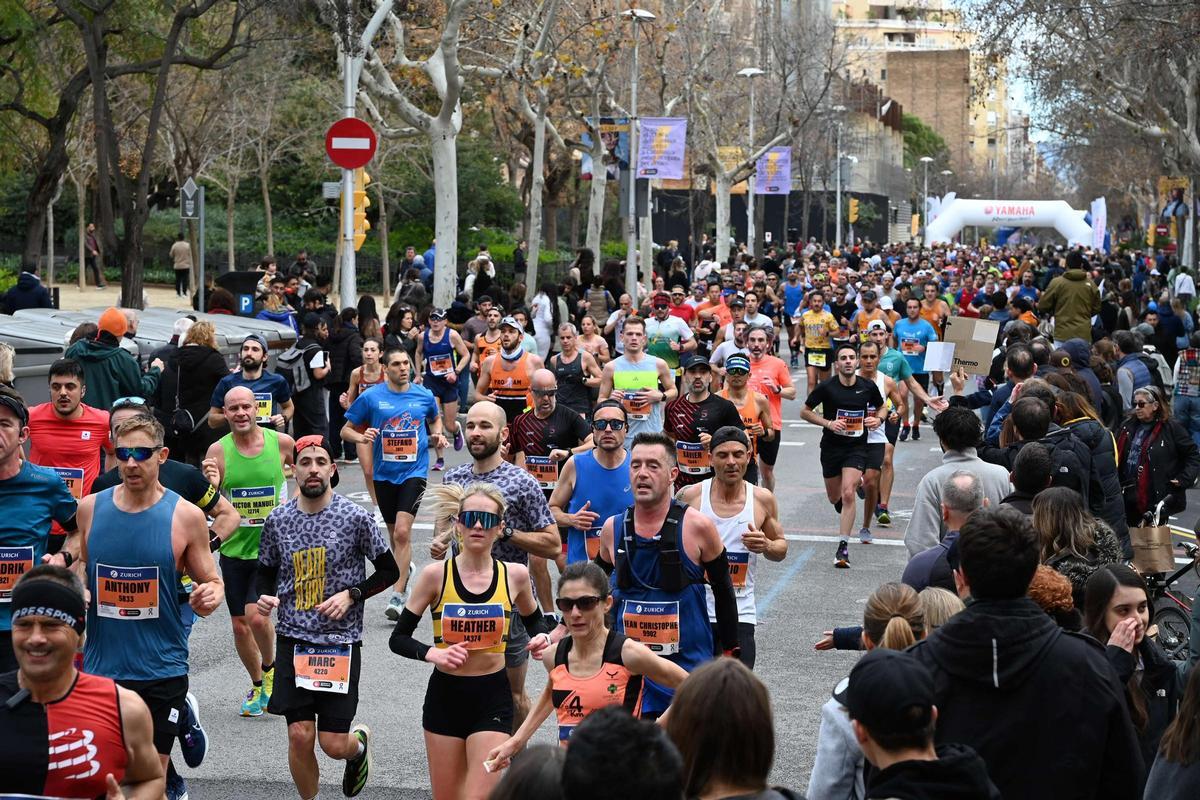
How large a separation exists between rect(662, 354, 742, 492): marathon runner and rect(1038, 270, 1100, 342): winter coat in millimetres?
10521

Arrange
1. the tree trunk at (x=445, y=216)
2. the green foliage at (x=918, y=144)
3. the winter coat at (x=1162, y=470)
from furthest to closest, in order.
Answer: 1. the green foliage at (x=918, y=144)
2. the tree trunk at (x=445, y=216)
3. the winter coat at (x=1162, y=470)

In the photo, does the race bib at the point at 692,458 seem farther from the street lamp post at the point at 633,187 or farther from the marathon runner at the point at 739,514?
the street lamp post at the point at 633,187

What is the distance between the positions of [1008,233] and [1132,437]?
112m

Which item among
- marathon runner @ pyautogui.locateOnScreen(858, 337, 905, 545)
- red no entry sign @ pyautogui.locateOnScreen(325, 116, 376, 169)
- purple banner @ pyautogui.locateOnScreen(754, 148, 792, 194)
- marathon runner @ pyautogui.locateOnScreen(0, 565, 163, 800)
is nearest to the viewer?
marathon runner @ pyautogui.locateOnScreen(0, 565, 163, 800)

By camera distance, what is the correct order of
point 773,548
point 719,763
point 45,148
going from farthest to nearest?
point 45,148, point 773,548, point 719,763

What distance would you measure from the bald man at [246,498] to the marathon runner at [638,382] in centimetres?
453

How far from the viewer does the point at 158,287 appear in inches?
1927

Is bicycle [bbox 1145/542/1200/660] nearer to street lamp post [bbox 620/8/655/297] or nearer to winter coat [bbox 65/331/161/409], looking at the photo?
winter coat [bbox 65/331/161/409]

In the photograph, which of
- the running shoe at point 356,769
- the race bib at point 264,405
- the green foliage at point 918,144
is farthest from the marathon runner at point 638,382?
the green foliage at point 918,144

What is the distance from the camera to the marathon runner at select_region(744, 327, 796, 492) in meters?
13.8

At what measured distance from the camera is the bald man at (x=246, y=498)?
8.92m

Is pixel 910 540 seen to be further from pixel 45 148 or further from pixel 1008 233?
pixel 1008 233

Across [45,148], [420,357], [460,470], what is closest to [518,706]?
[460,470]

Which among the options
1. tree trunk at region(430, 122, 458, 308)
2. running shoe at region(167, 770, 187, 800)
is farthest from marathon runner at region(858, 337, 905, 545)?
tree trunk at region(430, 122, 458, 308)
